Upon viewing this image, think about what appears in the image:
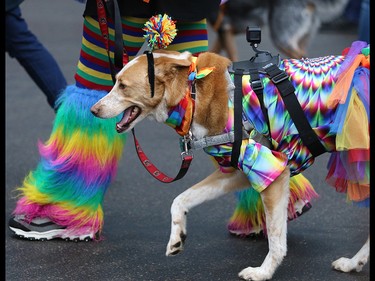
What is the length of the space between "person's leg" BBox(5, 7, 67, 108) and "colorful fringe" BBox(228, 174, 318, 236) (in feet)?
4.82

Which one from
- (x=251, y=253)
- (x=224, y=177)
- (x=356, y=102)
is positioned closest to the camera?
(x=356, y=102)

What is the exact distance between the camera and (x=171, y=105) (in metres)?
3.63

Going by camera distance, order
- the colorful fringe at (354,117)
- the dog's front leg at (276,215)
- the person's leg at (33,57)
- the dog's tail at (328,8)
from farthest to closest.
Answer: the dog's tail at (328,8) < the person's leg at (33,57) < the dog's front leg at (276,215) < the colorful fringe at (354,117)

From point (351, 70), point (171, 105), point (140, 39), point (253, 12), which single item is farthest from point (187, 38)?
point (253, 12)

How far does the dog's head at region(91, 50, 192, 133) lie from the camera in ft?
11.8

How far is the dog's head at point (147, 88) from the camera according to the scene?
360 centimetres

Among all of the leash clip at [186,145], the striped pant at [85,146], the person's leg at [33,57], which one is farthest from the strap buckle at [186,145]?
the person's leg at [33,57]

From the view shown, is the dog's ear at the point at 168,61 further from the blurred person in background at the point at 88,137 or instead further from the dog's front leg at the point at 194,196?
the dog's front leg at the point at 194,196

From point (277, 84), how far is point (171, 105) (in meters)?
0.47

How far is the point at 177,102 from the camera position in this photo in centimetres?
362

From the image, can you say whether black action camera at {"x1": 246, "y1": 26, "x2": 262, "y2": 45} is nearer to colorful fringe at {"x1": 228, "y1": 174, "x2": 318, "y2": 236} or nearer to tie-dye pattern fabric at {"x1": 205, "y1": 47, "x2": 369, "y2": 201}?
tie-dye pattern fabric at {"x1": 205, "y1": 47, "x2": 369, "y2": 201}

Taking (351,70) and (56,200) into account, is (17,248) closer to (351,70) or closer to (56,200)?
(56,200)

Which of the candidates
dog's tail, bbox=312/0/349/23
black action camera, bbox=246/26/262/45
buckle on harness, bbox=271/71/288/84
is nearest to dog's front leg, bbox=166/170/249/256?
buckle on harness, bbox=271/71/288/84

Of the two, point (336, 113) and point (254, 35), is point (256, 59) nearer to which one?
point (254, 35)
